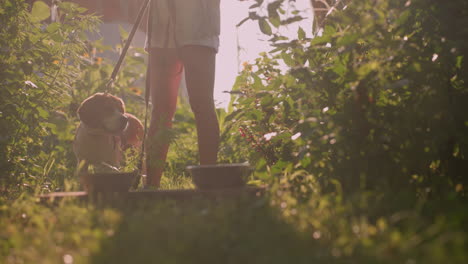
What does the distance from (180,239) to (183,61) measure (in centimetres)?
169

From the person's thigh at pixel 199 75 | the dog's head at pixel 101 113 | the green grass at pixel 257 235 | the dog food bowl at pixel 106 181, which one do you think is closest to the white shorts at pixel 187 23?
the person's thigh at pixel 199 75

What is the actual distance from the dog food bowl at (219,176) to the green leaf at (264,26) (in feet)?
2.26

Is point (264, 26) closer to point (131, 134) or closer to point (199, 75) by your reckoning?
point (199, 75)

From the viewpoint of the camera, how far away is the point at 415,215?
1.34 metres

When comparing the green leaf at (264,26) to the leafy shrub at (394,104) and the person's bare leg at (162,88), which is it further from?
the person's bare leg at (162,88)

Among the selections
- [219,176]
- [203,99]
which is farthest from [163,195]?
[203,99]

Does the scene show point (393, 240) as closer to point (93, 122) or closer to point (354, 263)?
point (354, 263)

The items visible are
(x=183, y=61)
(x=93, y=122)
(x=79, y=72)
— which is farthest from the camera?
(x=79, y=72)

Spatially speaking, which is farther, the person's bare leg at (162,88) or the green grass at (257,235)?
the person's bare leg at (162,88)

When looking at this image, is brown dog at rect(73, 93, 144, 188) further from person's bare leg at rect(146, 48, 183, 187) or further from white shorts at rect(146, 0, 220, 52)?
white shorts at rect(146, 0, 220, 52)

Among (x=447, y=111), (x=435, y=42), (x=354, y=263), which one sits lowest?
(x=354, y=263)

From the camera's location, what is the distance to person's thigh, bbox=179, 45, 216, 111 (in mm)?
2844

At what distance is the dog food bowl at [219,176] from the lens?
93.7 inches

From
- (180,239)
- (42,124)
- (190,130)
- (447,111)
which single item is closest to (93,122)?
(42,124)
